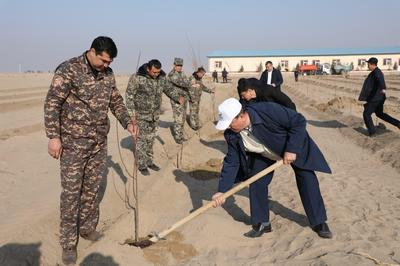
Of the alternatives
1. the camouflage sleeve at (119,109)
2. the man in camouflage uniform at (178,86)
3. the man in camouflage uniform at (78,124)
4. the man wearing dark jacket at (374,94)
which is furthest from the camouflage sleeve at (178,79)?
the man in camouflage uniform at (78,124)

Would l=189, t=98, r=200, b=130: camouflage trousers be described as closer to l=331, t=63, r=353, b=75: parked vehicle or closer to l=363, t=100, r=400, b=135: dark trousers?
l=363, t=100, r=400, b=135: dark trousers

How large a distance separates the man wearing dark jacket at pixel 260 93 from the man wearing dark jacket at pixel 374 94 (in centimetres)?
504

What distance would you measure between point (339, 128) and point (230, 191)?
8.37 metres

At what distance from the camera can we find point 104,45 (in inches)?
150

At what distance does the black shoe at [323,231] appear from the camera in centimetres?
431

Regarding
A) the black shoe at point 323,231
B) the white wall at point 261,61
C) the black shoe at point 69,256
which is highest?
the white wall at point 261,61

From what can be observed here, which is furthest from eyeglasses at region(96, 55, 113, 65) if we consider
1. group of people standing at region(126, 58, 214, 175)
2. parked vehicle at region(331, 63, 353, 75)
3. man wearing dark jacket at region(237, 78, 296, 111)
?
parked vehicle at region(331, 63, 353, 75)

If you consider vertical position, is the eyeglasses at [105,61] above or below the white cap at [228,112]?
above

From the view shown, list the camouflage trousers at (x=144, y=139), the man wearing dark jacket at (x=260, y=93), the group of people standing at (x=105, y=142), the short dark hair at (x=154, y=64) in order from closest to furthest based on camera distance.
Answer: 1. the group of people standing at (x=105, y=142)
2. the man wearing dark jacket at (x=260, y=93)
3. the short dark hair at (x=154, y=64)
4. the camouflage trousers at (x=144, y=139)

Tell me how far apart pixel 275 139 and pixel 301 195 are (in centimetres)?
70

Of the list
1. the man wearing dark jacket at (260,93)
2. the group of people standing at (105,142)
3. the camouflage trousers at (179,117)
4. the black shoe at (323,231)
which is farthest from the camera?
the camouflage trousers at (179,117)

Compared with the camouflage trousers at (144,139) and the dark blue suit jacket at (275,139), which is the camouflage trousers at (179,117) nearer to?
the camouflage trousers at (144,139)

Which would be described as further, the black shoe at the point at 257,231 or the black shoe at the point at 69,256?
the black shoe at the point at 257,231

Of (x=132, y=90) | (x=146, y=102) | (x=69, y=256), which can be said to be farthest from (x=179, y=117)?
(x=69, y=256)
